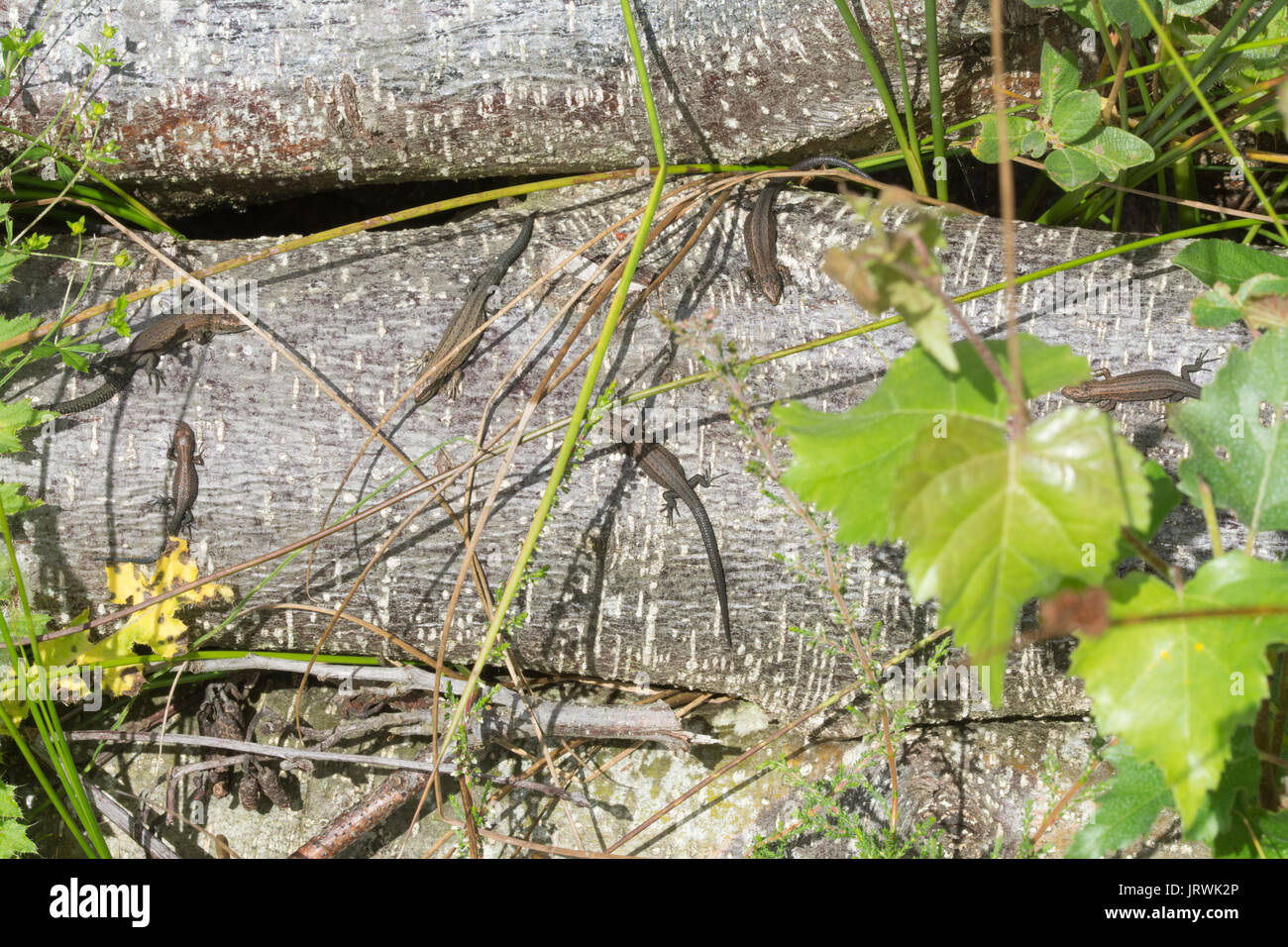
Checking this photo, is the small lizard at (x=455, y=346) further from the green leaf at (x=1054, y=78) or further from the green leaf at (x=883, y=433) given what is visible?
the green leaf at (x=1054, y=78)

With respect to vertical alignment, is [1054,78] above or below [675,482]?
above

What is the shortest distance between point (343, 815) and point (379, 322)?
152 cm

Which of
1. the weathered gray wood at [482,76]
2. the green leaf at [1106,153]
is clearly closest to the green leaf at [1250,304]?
the green leaf at [1106,153]

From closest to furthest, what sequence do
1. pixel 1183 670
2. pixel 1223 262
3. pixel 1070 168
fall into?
1. pixel 1183 670
2. pixel 1223 262
3. pixel 1070 168

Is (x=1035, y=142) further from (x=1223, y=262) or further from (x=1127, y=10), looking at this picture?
(x=1223, y=262)

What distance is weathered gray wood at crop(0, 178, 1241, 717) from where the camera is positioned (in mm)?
2254

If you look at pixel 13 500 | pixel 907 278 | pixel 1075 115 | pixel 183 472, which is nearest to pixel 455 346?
pixel 183 472

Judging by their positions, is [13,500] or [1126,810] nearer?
[1126,810]

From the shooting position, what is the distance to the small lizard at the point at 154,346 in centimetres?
237

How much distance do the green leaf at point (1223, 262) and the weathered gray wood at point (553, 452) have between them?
31 cm

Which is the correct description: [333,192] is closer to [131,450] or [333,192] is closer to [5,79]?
[5,79]

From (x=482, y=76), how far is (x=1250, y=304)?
2150 mm

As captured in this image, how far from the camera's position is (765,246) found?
2.39m
